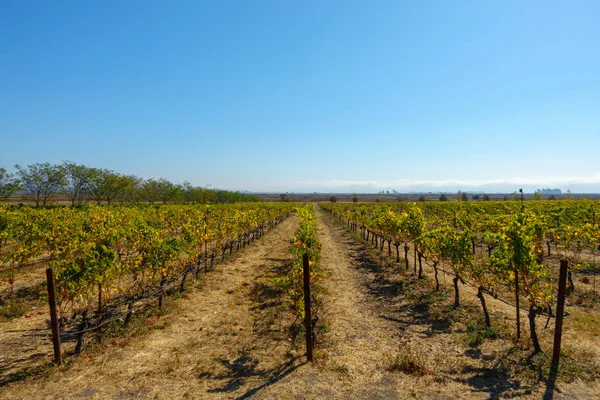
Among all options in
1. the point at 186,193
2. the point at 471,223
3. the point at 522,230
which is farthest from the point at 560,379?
the point at 186,193

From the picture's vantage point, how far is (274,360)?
6953mm

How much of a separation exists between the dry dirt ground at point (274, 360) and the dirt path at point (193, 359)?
0.08ft

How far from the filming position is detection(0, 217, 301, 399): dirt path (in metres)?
5.75

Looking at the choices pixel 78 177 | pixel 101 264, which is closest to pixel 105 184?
pixel 78 177

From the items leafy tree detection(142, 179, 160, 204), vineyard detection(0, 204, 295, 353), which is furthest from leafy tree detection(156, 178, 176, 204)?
vineyard detection(0, 204, 295, 353)

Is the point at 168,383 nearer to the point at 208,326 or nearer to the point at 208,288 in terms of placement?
the point at 208,326

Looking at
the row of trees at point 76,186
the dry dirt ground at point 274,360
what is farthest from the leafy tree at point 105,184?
the dry dirt ground at point 274,360

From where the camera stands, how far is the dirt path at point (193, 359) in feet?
18.9

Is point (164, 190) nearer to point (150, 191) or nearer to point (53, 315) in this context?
point (150, 191)

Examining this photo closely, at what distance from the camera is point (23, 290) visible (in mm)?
11562

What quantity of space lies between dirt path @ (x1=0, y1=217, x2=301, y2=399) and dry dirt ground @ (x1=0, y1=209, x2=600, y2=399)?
0.02 metres

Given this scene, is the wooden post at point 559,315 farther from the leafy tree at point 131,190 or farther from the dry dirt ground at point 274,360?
the leafy tree at point 131,190

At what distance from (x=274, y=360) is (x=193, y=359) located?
79.7 inches

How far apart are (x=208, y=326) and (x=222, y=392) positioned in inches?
138
